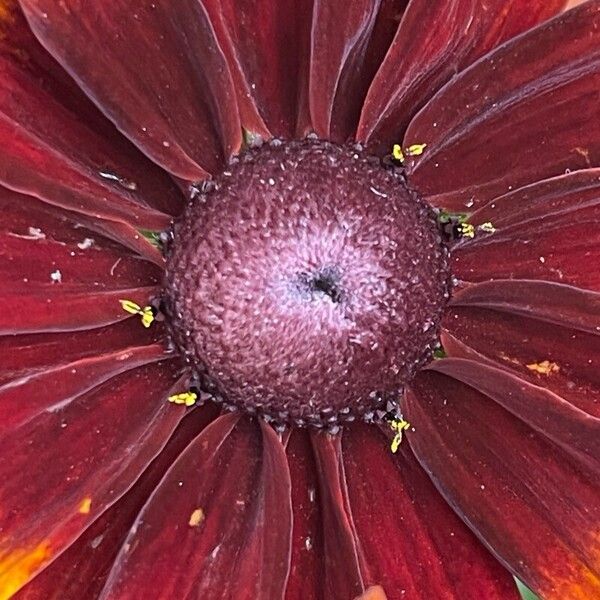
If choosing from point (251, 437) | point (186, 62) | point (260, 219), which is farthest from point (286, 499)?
point (186, 62)

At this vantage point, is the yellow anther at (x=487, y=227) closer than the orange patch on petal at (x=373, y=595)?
No

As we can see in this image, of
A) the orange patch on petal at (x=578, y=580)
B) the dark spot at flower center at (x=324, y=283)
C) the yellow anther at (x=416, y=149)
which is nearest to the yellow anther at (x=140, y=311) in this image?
the dark spot at flower center at (x=324, y=283)

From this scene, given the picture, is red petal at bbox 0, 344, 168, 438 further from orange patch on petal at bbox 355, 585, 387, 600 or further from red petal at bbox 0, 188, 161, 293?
orange patch on petal at bbox 355, 585, 387, 600

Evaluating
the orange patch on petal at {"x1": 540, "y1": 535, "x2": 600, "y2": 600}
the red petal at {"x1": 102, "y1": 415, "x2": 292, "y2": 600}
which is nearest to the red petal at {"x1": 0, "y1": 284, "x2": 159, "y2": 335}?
the red petal at {"x1": 102, "y1": 415, "x2": 292, "y2": 600}

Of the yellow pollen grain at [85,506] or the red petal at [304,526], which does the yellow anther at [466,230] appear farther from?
the yellow pollen grain at [85,506]

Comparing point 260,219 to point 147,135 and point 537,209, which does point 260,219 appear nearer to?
point 147,135

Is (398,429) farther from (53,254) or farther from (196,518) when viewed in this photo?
(53,254)
